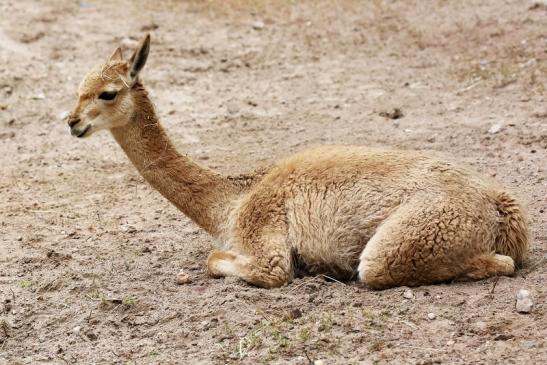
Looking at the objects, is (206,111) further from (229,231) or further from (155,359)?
(155,359)

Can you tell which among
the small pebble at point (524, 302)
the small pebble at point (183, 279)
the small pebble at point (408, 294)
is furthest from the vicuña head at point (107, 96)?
the small pebble at point (524, 302)

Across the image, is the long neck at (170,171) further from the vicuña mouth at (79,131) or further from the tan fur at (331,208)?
the vicuña mouth at (79,131)

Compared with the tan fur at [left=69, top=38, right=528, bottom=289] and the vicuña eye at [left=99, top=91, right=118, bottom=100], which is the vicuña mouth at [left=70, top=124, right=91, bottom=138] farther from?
the vicuña eye at [left=99, top=91, right=118, bottom=100]

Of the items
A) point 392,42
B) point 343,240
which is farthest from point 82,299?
point 392,42

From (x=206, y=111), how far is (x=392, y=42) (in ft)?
10.1

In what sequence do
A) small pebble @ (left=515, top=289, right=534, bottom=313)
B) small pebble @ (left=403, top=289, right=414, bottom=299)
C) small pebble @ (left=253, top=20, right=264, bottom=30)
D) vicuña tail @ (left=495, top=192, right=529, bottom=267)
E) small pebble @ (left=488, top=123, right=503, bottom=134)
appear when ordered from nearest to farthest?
small pebble @ (left=515, top=289, right=534, bottom=313) → small pebble @ (left=403, top=289, right=414, bottom=299) → vicuña tail @ (left=495, top=192, right=529, bottom=267) → small pebble @ (left=488, top=123, right=503, bottom=134) → small pebble @ (left=253, top=20, right=264, bottom=30)

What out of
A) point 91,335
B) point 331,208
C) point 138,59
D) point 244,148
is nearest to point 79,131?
point 138,59

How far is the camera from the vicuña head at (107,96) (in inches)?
282

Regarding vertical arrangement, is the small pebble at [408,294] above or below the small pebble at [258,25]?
below

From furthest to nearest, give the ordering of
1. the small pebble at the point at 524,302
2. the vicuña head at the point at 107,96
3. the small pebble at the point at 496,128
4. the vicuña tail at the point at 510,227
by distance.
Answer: the small pebble at the point at 496,128
the vicuña head at the point at 107,96
the vicuña tail at the point at 510,227
the small pebble at the point at 524,302

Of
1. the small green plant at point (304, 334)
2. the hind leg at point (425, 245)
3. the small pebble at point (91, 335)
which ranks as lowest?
the small pebble at point (91, 335)

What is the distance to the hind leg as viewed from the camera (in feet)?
20.1

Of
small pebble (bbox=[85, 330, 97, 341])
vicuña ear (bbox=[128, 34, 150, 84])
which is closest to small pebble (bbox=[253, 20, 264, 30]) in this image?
vicuña ear (bbox=[128, 34, 150, 84])

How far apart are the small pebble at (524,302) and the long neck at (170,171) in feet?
7.59
